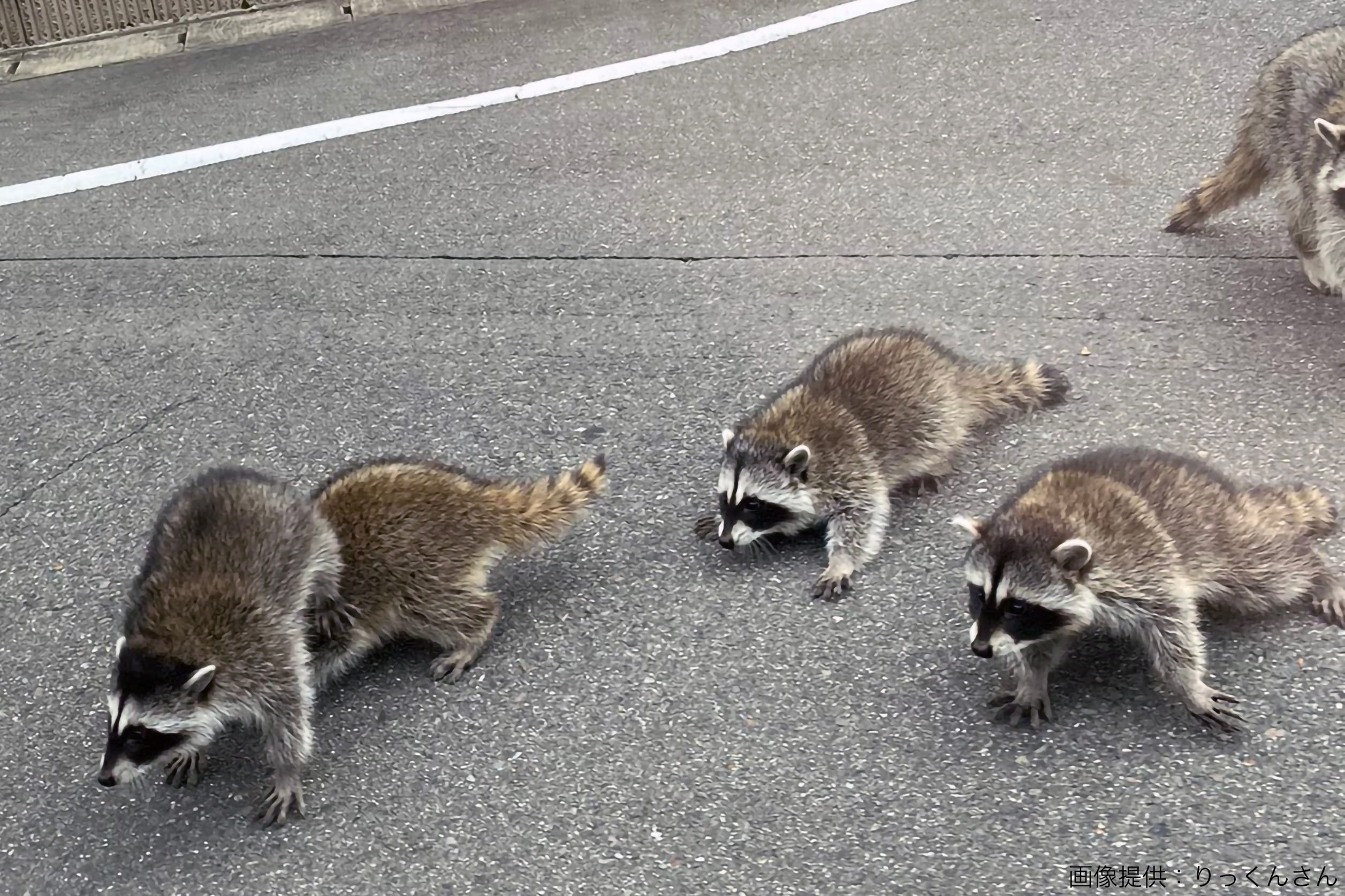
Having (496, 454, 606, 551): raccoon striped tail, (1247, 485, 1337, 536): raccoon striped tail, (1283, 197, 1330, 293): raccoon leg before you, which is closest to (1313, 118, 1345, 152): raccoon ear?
(1283, 197, 1330, 293): raccoon leg

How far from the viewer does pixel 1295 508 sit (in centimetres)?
311

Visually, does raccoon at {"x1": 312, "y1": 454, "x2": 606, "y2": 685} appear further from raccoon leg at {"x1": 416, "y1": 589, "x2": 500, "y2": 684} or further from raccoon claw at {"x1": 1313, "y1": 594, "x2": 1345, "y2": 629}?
raccoon claw at {"x1": 1313, "y1": 594, "x2": 1345, "y2": 629}

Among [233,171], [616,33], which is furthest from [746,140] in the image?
[233,171]

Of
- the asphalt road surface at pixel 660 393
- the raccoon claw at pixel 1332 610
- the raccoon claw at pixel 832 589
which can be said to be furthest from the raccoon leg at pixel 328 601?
the raccoon claw at pixel 1332 610

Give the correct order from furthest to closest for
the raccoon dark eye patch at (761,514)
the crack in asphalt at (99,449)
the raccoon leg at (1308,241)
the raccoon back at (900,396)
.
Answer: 1. the raccoon leg at (1308,241)
2. the crack in asphalt at (99,449)
3. the raccoon back at (900,396)
4. the raccoon dark eye patch at (761,514)

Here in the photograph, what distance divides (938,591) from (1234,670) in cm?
74

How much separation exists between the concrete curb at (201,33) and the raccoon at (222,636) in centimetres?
559

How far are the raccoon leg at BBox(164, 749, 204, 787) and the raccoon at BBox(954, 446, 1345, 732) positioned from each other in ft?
6.10

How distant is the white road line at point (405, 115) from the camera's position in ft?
19.7

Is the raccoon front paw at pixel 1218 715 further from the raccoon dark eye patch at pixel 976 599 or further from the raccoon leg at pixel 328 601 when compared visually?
the raccoon leg at pixel 328 601

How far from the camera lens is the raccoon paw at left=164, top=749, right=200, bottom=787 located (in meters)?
2.92

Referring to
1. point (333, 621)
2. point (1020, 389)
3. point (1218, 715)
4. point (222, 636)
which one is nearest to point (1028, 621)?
point (1218, 715)

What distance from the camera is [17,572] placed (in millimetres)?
3619

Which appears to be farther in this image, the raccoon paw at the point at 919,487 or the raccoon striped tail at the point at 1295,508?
the raccoon paw at the point at 919,487
